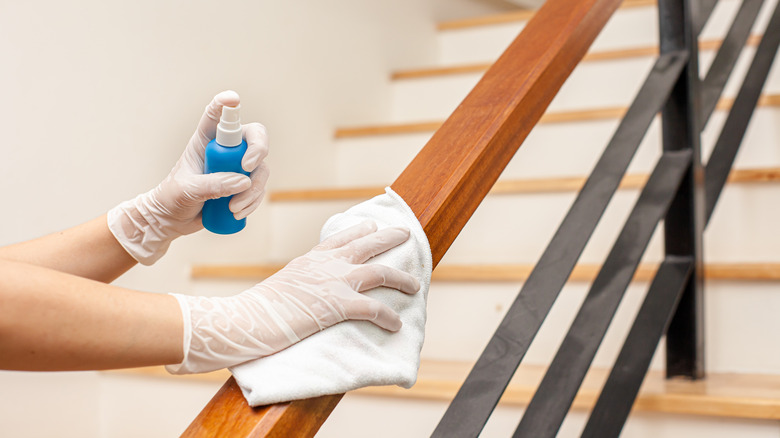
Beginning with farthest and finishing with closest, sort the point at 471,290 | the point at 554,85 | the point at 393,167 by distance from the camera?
the point at 393,167 < the point at 471,290 < the point at 554,85

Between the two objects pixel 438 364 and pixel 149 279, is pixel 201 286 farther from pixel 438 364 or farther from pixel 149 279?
pixel 438 364

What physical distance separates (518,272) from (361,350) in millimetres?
809

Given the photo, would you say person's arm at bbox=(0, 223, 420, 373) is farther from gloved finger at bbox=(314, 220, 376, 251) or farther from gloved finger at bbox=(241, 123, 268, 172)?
gloved finger at bbox=(241, 123, 268, 172)

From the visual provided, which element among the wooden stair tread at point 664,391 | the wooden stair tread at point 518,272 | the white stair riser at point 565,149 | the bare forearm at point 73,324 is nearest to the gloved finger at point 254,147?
the bare forearm at point 73,324

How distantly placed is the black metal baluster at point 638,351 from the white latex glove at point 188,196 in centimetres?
53

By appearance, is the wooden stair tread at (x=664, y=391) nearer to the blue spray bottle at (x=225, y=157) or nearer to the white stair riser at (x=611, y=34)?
the blue spray bottle at (x=225, y=157)

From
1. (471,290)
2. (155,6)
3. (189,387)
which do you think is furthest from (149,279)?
(471,290)

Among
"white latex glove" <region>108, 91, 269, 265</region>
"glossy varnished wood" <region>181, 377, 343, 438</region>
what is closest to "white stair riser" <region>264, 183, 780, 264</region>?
"white latex glove" <region>108, 91, 269, 265</region>

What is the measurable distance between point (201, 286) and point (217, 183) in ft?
3.42

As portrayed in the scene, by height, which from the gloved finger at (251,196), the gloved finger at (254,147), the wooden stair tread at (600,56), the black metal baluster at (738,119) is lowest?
the gloved finger at (251,196)

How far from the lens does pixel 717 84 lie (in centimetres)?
127

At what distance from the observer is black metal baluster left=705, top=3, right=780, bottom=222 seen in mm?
1253

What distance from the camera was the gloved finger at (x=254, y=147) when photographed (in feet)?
2.32

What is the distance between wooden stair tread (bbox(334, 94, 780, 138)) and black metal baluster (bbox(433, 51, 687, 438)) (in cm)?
43
